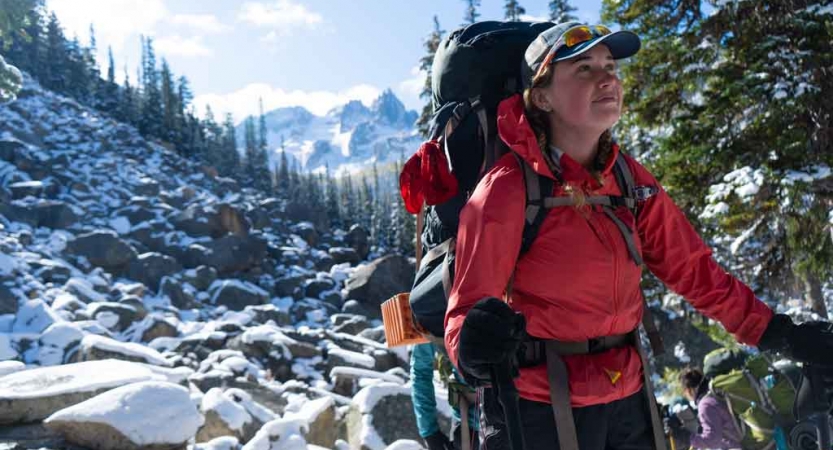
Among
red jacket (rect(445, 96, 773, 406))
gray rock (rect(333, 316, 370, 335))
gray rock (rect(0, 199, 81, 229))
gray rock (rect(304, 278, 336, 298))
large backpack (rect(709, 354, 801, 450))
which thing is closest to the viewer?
red jacket (rect(445, 96, 773, 406))

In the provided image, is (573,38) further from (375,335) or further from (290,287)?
(290,287)

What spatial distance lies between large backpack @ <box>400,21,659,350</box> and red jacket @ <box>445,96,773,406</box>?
49mm

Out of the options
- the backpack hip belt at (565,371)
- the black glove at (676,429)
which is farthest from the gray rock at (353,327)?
the backpack hip belt at (565,371)

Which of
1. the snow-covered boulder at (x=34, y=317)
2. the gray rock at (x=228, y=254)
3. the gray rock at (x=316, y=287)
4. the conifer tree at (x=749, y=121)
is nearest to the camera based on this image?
the conifer tree at (x=749, y=121)

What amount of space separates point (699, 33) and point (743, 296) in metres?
8.02

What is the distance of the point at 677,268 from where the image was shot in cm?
220

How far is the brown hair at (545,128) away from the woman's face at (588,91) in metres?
0.04

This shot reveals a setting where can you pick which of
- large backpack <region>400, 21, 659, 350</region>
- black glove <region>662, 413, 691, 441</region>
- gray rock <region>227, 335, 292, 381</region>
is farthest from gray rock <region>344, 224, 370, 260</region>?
large backpack <region>400, 21, 659, 350</region>

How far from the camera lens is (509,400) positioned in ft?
5.19

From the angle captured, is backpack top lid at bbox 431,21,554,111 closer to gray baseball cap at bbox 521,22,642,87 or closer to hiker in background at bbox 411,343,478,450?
gray baseball cap at bbox 521,22,642,87

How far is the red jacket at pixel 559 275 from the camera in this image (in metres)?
1.77

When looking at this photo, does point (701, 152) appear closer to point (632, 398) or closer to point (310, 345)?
point (632, 398)

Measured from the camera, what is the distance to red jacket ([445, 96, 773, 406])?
5.80 feet

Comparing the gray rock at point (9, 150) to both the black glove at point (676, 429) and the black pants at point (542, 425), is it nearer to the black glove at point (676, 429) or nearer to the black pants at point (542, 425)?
the black glove at point (676, 429)
